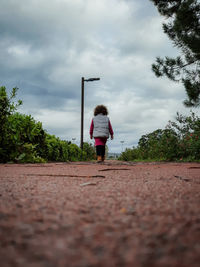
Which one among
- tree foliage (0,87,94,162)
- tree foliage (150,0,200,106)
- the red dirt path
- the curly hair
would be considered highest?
tree foliage (150,0,200,106)

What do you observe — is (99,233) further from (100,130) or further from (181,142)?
(181,142)

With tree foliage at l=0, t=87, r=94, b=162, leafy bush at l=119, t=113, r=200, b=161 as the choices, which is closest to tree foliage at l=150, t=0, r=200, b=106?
leafy bush at l=119, t=113, r=200, b=161

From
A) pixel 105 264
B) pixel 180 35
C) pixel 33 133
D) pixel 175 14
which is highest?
pixel 175 14

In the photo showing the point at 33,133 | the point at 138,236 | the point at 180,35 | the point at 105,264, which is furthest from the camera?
the point at 180,35

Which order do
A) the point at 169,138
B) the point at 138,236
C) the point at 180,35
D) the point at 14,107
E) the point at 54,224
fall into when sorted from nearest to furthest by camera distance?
the point at 138,236 < the point at 54,224 < the point at 14,107 < the point at 180,35 < the point at 169,138

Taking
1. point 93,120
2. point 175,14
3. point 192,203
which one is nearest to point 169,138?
point 93,120

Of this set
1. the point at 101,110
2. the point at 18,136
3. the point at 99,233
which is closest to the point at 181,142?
the point at 101,110

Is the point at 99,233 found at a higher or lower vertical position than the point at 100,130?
lower

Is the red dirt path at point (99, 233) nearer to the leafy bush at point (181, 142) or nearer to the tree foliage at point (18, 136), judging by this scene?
the tree foliage at point (18, 136)

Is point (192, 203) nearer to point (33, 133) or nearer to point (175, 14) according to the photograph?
point (33, 133)

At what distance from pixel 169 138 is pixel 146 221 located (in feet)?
25.7

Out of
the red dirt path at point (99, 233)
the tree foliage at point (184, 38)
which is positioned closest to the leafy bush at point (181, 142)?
the tree foliage at point (184, 38)

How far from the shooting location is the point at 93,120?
680 centimetres

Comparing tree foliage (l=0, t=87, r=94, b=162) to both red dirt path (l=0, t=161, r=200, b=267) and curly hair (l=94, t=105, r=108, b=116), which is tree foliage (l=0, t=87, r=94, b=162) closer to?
curly hair (l=94, t=105, r=108, b=116)
